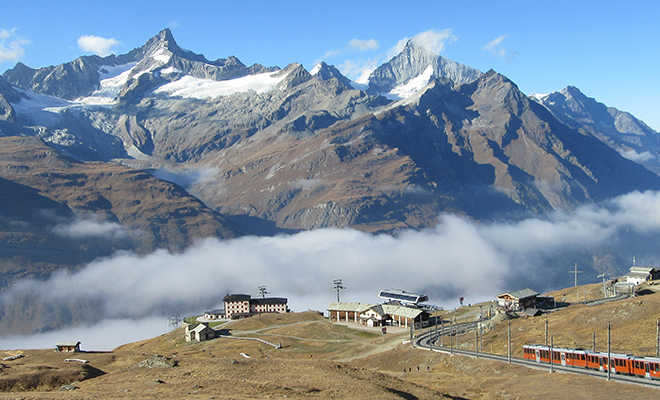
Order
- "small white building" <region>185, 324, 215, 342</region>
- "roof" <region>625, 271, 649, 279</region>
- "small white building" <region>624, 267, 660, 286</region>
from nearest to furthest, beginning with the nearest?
1. "small white building" <region>185, 324, 215, 342</region>
2. "small white building" <region>624, 267, 660, 286</region>
3. "roof" <region>625, 271, 649, 279</region>

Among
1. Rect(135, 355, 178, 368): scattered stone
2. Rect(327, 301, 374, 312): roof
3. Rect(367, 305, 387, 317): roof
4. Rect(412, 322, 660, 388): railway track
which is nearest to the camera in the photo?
Rect(412, 322, 660, 388): railway track

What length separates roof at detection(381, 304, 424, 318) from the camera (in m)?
160

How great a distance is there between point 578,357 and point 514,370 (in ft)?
32.4

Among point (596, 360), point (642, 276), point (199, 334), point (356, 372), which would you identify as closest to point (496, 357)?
point (596, 360)

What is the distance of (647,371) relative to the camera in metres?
83.1

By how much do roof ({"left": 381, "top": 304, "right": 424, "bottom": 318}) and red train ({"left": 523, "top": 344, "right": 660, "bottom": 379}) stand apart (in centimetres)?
5657

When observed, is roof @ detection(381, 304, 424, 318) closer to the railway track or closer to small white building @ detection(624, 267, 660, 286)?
the railway track

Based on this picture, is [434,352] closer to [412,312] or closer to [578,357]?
[578,357]

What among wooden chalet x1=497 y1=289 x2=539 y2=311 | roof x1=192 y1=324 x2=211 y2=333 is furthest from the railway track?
roof x1=192 y1=324 x2=211 y2=333

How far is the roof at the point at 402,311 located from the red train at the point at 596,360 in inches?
2227

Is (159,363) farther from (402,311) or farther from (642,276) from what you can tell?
(642,276)

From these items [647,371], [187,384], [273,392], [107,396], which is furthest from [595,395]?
[107,396]

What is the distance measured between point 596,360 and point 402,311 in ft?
253

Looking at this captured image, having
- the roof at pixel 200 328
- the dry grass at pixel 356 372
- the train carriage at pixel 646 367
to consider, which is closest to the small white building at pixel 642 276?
the dry grass at pixel 356 372
